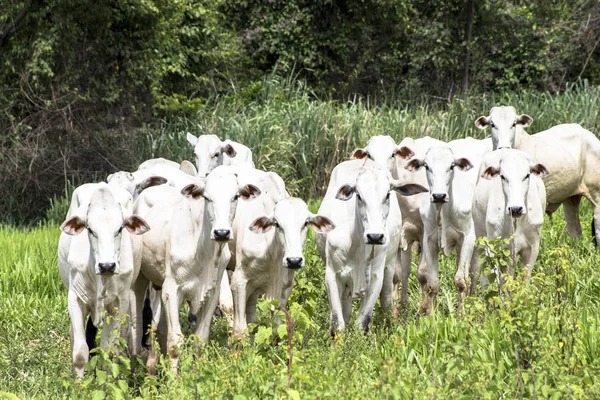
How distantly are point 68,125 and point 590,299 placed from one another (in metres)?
11.7

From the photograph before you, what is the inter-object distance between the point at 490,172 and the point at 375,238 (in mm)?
1521

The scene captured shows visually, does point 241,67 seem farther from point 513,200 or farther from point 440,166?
point 513,200

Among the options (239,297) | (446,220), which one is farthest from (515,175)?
(239,297)

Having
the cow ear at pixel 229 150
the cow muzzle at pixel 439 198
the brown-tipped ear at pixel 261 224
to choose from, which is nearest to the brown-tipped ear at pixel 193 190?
the brown-tipped ear at pixel 261 224

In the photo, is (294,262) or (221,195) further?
(221,195)

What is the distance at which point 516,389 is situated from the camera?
5.71 meters

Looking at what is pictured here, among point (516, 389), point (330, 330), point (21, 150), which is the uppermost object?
point (516, 389)

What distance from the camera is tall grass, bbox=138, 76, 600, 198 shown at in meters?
16.3

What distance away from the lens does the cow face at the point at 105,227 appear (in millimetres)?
6898

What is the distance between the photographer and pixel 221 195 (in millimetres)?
7559

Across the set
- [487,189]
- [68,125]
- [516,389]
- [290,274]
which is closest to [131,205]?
[290,274]

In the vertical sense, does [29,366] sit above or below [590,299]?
below

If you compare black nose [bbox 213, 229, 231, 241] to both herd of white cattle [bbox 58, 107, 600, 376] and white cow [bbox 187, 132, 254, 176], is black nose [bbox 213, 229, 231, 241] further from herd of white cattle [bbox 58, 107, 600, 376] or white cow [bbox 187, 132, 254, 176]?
white cow [bbox 187, 132, 254, 176]

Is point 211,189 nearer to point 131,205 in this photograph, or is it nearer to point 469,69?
point 131,205
